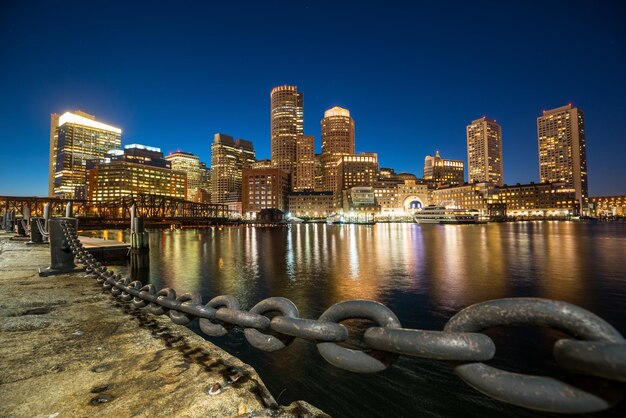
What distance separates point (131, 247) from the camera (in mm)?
24844

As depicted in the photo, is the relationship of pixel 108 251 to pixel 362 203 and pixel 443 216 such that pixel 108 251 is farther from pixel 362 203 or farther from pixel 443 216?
pixel 362 203

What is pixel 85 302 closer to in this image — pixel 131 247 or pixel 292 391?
pixel 292 391

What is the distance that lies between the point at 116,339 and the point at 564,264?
30.0 m

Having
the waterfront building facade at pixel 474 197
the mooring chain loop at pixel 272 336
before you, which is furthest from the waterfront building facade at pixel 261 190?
the mooring chain loop at pixel 272 336

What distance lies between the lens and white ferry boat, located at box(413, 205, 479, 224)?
133 m

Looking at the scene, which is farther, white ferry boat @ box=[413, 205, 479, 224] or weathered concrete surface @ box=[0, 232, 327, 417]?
white ferry boat @ box=[413, 205, 479, 224]

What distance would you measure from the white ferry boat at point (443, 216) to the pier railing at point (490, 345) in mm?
143556

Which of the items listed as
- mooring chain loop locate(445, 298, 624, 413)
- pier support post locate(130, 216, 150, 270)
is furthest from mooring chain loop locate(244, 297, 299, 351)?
pier support post locate(130, 216, 150, 270)

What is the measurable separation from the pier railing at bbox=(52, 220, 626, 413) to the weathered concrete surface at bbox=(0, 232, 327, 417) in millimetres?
905

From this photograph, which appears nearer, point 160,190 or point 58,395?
point 58,395

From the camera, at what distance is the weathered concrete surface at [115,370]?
7.66 ft

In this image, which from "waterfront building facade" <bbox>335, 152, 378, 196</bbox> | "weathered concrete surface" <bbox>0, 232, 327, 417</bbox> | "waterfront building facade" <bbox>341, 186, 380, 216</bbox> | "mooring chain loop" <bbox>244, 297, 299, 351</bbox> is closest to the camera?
"mooring chain loop" <bbox>244, 297, 299, 351</bbox>

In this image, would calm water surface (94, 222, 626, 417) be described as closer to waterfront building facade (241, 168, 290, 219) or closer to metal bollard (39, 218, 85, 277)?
metal bollard (39, 218, 85, 277)

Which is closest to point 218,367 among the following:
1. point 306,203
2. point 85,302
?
point 85,302
